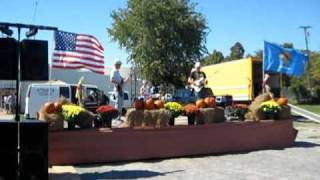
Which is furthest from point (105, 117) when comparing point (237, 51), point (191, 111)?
point (237, 51)

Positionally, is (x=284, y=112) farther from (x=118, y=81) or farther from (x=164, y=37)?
(x=164, y=37)

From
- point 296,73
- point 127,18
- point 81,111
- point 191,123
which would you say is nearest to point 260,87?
point 296,73

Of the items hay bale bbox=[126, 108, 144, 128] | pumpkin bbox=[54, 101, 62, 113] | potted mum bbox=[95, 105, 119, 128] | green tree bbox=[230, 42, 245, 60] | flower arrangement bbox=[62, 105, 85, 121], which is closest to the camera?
flower arrangement bbox=[62, 105, 85, 121]

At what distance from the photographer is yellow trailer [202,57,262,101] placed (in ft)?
92.3

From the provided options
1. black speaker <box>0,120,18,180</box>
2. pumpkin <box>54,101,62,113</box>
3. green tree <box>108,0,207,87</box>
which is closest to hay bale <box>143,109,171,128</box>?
pumpkin <box>54,101,62,113</box>

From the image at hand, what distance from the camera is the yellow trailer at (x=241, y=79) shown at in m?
28.1

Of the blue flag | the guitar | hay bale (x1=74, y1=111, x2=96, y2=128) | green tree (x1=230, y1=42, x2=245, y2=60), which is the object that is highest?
green tree (x1=230, y1=42, x2=245, y2=60)

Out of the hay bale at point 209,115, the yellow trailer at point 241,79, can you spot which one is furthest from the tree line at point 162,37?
the hay bale at point 209,115

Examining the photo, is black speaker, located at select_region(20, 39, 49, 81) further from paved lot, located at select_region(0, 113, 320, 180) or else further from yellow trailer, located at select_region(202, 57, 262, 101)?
yellow trailer, located at select_region(202, 57, 262, 101)

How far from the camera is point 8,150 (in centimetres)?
866

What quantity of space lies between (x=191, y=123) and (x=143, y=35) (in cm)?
2419

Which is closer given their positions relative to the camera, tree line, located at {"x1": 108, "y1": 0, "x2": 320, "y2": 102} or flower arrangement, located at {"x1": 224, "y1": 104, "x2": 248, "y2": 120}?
flower arrangement, located at {"x1": 224, "y1": 104, "x2": 248, "y2": 120}

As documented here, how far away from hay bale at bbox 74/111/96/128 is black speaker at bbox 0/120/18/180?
94.5 inches

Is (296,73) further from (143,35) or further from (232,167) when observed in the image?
(143,35)
